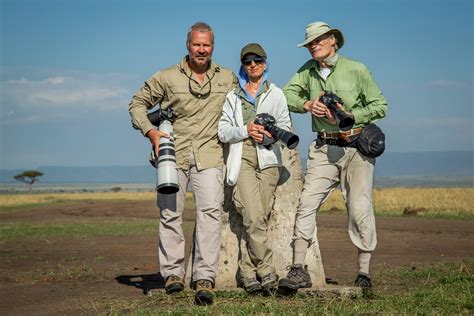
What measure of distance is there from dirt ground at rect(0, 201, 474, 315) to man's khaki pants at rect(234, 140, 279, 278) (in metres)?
1.30

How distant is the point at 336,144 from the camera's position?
7.58m

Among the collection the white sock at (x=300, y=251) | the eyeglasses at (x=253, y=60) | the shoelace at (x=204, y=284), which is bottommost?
the shoelace at (x=204, y=284)

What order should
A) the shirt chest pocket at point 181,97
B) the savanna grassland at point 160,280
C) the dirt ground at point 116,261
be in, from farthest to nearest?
the dirt ground at point 116,261 < the shirt chest pocket at point 181,97 < the savanna grassland at point 160,280

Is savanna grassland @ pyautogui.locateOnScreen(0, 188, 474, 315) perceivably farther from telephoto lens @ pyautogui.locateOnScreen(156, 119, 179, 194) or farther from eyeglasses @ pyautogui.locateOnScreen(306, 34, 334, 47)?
eyeglasses @ pyautogui.locateOnScreen(306, 34, 334, 47)

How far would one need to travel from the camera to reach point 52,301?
324 inches

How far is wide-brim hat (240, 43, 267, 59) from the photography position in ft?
23.9

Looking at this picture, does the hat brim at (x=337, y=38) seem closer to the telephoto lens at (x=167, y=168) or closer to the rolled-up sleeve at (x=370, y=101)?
the rolled-up sleeve at (x=370, y=101)

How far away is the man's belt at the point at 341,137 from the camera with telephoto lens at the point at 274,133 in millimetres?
414

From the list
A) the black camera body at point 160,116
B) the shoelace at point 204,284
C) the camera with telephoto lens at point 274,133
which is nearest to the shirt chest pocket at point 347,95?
the camera with telephoto lens at point 274,133

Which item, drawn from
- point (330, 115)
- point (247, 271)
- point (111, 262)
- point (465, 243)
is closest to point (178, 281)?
point (247, 271)

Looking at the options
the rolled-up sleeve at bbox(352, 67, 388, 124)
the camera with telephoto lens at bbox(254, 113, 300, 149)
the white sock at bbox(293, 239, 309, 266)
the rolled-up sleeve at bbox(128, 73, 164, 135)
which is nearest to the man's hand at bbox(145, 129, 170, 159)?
the rolled-up sleeve at bbox(128, 73, 164, 135)

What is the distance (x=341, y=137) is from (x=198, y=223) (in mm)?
1541

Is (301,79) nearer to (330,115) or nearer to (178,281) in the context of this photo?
(330,115)

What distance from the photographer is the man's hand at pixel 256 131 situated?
7.20 meters
